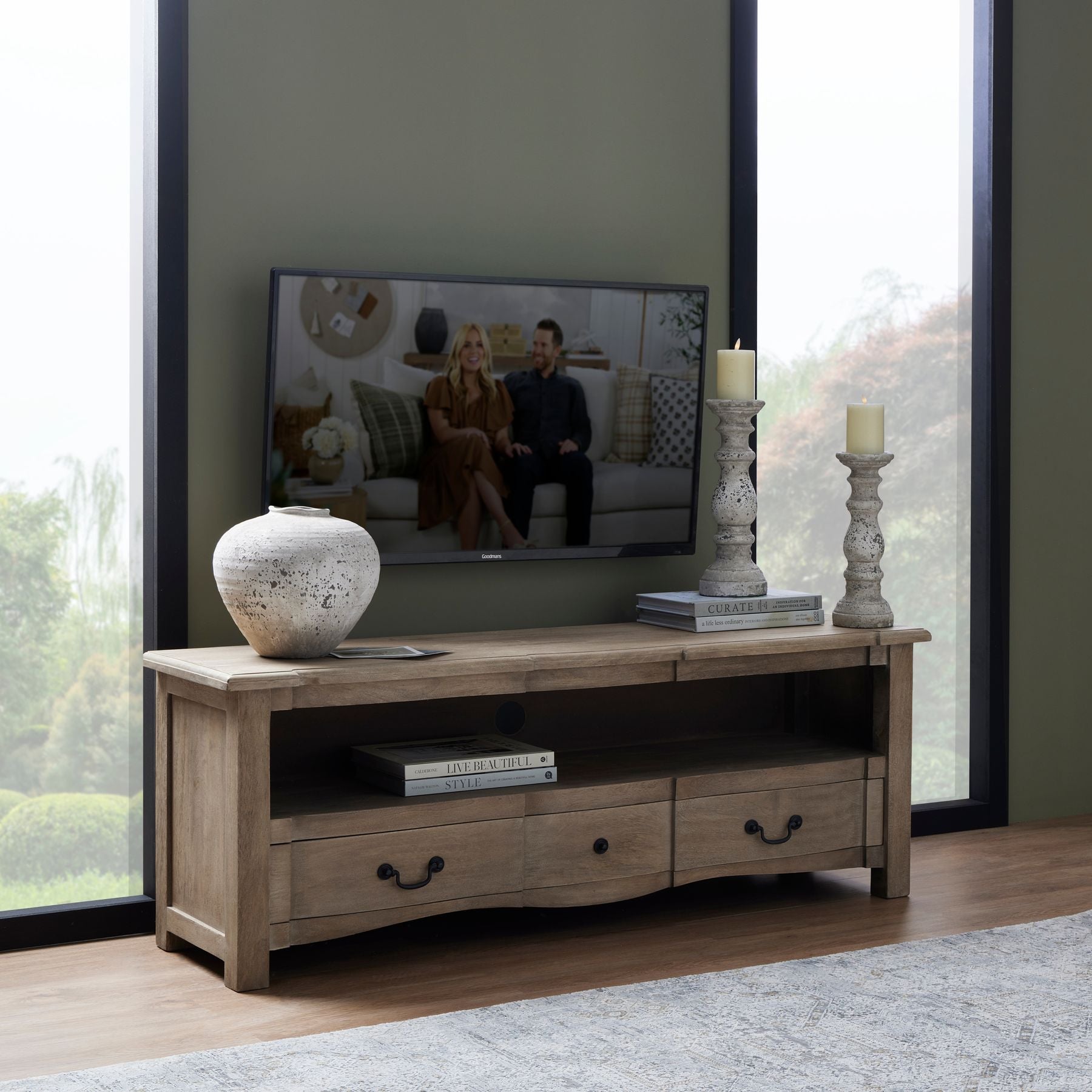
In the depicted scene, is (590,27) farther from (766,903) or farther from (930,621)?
(766,903)

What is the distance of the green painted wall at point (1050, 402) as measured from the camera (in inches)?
169

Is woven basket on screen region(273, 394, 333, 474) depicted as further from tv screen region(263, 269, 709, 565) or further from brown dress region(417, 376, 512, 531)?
brown dress region(417, 376, 512, 531)

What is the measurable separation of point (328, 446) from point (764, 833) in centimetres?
131

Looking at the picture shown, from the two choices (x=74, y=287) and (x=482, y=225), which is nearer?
(x=74, y=287)

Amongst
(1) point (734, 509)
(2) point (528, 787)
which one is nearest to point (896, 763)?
(1) point (734, 509)

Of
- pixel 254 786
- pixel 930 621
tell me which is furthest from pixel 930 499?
pixel 254 786

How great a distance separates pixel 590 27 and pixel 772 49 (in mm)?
583

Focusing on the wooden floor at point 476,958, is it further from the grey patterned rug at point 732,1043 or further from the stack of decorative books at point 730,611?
the stack of decorative books at point 730,611

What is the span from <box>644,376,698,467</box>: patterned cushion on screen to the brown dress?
0.41m

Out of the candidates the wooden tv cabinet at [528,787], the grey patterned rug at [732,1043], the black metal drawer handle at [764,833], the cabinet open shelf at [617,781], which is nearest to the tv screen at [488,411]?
the wooden tv cabinet at [528,787]

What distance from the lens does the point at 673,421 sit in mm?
3670

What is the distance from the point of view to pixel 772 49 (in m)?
3.98

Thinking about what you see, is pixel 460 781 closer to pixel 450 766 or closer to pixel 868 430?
pixel 450 766

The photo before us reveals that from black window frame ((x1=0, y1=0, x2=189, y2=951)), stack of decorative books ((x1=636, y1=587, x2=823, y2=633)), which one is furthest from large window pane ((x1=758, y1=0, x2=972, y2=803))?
black window frame ((x1=0, y1=0, x2=189, y2=951))
